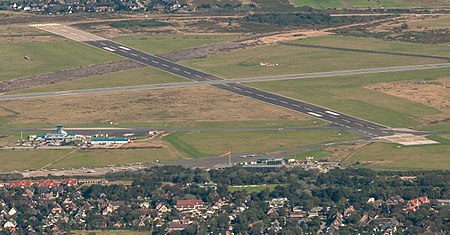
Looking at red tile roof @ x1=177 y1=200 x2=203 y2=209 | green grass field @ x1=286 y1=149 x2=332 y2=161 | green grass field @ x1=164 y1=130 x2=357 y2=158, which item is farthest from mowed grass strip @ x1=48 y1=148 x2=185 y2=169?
red tile roof @ x1=177 y1=200 x2=203 y2=209

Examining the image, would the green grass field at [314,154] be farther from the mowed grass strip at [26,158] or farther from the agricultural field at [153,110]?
the mowed grass strip at [26,158]

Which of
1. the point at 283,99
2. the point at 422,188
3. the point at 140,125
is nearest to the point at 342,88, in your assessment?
the point at 283,99

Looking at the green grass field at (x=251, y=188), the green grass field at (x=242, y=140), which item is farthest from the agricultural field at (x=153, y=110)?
the green grass field at (x=251, y=188)

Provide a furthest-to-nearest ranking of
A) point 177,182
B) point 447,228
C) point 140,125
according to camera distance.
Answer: point 140,125, point 177,182, point 447,228

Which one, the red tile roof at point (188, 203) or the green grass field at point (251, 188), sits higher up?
the red tile roof at point (188, 203)

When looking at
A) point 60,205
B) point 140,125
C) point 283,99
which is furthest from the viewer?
point 283,99

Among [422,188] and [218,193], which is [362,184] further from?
[218,193]
